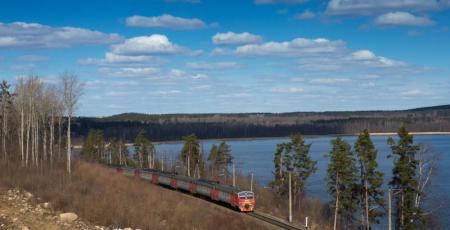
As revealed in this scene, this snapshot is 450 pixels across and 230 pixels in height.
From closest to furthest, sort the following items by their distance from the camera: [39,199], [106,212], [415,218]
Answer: [106,212]
[39,199]
[415,218]

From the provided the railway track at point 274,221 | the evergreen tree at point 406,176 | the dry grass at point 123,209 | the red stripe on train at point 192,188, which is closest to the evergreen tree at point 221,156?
the red stripe on train at point 192,188

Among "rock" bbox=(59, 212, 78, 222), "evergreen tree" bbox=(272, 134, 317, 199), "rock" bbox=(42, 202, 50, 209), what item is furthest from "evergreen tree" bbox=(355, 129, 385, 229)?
"rock" bbox=(42, 202, 50, 209)

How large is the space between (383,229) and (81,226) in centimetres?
3916

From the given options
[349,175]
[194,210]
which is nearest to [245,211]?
[194,210]

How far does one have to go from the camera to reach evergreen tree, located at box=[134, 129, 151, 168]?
10594 cm

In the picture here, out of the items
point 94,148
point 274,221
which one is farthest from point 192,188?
point 94,148

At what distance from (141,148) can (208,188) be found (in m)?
57.9

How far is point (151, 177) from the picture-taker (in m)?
69.8

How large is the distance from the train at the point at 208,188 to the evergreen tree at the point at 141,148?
29780 mm

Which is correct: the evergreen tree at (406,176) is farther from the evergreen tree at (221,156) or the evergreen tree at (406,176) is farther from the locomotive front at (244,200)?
the evergreen tree at (221,156)

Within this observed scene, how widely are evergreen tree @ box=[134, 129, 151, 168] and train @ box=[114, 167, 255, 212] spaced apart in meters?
29.8

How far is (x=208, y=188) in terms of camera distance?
52.4 metres

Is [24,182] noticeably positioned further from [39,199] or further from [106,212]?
[106,212]

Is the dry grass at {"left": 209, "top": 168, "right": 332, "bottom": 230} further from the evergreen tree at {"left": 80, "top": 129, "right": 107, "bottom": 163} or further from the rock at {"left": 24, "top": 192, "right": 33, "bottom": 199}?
the evergreen tree at {"left": 80, "top": 129, "right": 107, "bottom": 163}
